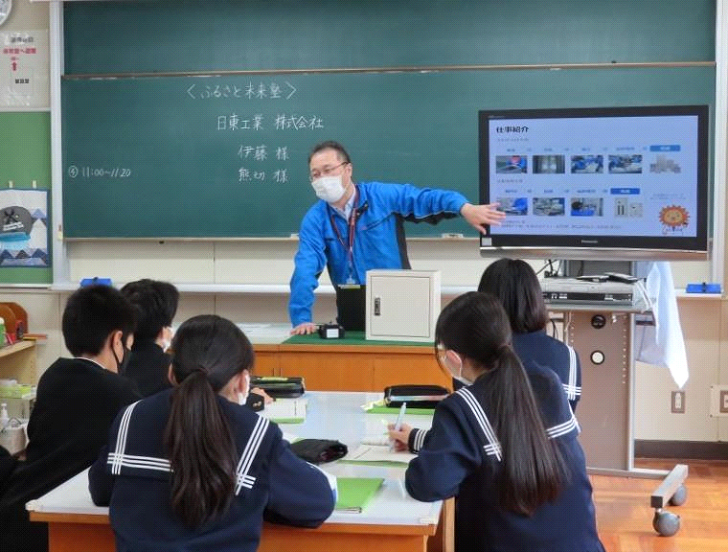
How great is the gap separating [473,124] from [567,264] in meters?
1.11

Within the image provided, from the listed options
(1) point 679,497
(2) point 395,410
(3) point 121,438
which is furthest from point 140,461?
(1) point 679,497

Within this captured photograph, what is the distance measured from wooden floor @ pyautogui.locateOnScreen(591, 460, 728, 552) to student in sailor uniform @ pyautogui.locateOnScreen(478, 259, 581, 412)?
1.45 metres

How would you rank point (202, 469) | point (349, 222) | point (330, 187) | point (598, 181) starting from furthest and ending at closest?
point (349, 222) < point (330, 187) < point (598, 181) < point (202, 469)

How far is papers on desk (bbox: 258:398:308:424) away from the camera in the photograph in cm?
271

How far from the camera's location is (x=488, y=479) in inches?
76.4

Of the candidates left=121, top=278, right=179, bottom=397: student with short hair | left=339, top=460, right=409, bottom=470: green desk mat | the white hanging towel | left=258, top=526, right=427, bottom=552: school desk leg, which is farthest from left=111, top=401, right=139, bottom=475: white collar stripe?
the white hanging towel

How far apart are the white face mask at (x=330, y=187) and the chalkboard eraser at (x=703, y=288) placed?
1.96 metres

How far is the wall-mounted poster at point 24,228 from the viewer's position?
17.5ft

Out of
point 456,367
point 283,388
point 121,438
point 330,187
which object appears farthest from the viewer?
point 330,187

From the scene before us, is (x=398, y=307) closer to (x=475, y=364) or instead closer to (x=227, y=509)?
(x=475, y=364)

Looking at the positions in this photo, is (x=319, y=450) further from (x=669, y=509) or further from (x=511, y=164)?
(x=669, y=509)

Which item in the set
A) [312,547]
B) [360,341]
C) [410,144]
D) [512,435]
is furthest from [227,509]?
[410,144]

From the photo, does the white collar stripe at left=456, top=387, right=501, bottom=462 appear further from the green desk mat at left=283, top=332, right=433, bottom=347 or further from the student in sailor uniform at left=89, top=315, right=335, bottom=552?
the green desk mat at left=283, top=332, right=433, bottom=347

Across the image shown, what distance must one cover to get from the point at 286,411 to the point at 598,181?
1827 millimetres
